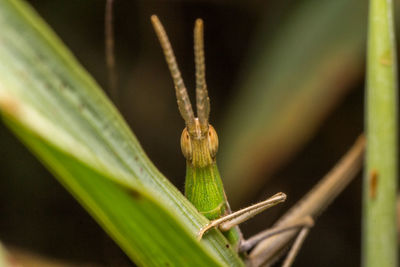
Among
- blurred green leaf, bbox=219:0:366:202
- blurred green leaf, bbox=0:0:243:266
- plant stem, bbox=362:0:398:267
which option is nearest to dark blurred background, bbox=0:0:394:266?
blurred green leaf, bbox=219:0:366:202

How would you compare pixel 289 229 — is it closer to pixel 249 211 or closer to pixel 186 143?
pixel 249 211

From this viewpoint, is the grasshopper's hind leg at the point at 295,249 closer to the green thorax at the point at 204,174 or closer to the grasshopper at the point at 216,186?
the grasshopper at the point at 216,186

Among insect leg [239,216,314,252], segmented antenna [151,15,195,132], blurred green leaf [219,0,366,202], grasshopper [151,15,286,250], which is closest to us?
segmented antenna [151,15,195,132]

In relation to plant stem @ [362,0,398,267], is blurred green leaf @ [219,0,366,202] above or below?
above

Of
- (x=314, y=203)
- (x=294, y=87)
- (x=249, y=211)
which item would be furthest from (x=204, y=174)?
(x=294, y=87)

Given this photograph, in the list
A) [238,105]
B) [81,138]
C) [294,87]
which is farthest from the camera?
[238,105]

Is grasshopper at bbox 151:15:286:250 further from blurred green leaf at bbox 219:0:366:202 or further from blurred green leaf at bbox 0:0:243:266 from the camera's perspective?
blurred green leaf at bbox 219:0:366:202
